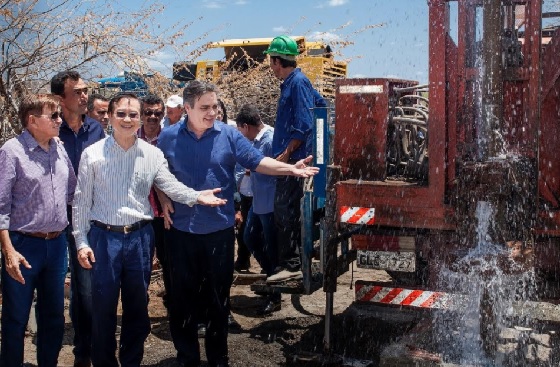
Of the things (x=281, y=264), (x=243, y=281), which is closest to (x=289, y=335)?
(x=281, y=264)

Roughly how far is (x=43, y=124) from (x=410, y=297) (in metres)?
2.64

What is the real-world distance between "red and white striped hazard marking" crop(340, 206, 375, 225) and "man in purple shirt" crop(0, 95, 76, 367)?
186cm

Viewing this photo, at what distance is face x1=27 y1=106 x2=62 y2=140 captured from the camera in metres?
4.23

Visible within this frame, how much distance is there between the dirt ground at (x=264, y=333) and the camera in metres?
5.14

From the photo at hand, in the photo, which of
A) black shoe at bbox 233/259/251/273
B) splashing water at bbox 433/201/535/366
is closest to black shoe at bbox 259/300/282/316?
black shoe at bbox 233/259/251/273

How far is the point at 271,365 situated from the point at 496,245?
1.85 m

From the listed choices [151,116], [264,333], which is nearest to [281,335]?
[264,333]

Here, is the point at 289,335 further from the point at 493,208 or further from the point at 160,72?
the point at 160,72

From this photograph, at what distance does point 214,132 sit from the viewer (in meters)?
4.67

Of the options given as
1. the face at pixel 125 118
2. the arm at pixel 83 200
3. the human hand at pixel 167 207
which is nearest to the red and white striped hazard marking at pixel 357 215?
the human hand at pixel 167 207

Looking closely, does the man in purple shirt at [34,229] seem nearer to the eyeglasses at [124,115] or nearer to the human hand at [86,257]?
the human hand at [86,257]

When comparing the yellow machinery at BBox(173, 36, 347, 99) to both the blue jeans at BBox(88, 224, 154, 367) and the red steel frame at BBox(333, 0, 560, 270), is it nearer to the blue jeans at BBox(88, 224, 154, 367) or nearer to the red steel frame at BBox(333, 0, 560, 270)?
the red steel frame at BBox(333, 0, 560, 270)

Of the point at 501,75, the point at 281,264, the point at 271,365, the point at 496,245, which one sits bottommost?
the point at 271,365

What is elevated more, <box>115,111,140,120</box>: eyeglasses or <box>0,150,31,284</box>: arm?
<box>115,111,140,120</box>: eyeglasses
